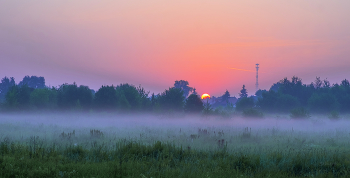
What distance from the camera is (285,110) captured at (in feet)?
182

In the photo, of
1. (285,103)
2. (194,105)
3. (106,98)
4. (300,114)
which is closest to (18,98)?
(106,98)

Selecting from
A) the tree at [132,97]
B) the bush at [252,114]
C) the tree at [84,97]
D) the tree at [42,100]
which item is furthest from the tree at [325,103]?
the tree at [42,100]

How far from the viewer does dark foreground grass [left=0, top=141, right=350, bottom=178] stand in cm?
639

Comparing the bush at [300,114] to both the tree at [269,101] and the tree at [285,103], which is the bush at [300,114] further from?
the tree at [269,101]

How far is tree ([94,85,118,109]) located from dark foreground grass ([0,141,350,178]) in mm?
35115

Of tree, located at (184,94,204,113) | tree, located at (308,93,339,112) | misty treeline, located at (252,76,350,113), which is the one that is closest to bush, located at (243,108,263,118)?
tree, located at (184,94,204,113)

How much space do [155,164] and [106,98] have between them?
38244 millimetres

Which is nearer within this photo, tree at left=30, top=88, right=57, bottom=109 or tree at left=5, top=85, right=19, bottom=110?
tree at left=5, top=85, right=19, bottom=110

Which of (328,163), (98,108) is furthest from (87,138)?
(98,108)

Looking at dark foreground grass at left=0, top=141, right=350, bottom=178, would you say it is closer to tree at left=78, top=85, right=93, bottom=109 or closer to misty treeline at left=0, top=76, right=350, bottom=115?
misty treeline at left=0, top=76, right=350, bottom=115

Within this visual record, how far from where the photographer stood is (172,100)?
3956 centimetres

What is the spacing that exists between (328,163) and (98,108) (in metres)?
40.4

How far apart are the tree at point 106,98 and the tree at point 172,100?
9308 millimetres

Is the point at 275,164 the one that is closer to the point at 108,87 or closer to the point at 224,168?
the point at 224,168
